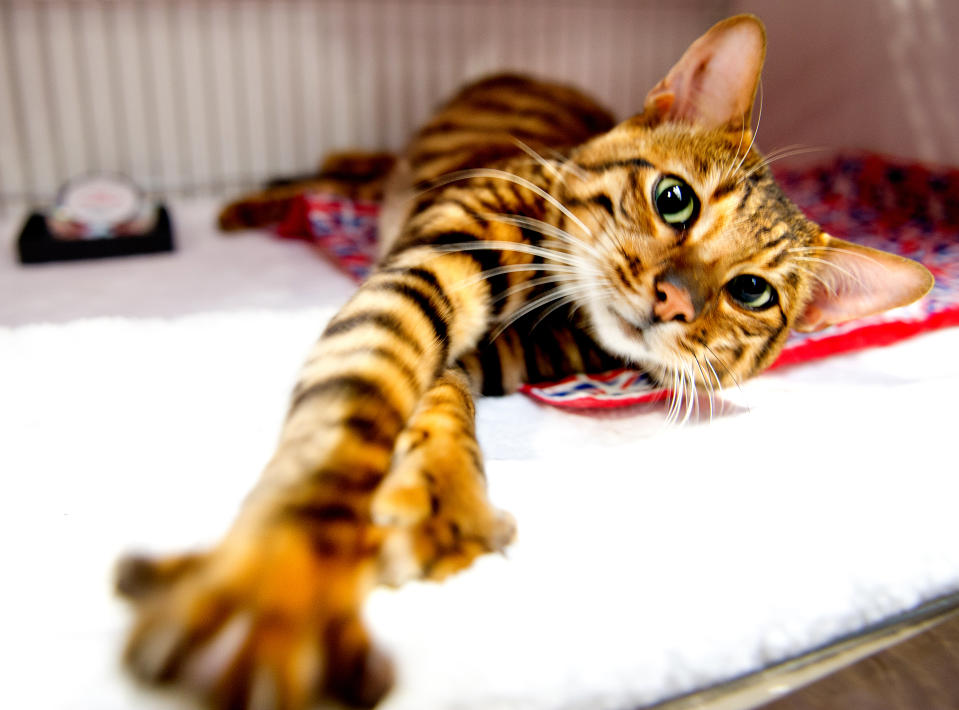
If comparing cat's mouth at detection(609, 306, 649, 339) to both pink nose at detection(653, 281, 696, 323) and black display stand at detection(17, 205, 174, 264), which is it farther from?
black display stand at detection(17, 205, 174, 264)

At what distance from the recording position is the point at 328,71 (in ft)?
6.51

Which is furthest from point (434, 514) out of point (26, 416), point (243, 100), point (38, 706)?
point (243, 100)

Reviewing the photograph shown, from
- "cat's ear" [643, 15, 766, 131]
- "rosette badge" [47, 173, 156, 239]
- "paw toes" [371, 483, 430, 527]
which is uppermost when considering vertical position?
"cat's ear" [643, 15, 766, 131]

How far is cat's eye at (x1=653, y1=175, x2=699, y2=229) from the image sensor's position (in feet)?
3.01

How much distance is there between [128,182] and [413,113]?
0.81 metres

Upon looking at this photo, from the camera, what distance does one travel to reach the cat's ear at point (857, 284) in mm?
900

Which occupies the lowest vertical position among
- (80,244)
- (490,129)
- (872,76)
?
(80,244)

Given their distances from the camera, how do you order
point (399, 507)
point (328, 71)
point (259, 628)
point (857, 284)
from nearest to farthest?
1. point (259, 628)
2. point (399, 507)
3. point (857, 284)
4. point (328, 71)

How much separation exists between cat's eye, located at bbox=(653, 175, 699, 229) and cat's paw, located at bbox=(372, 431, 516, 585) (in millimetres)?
438

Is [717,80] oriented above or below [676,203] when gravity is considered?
above

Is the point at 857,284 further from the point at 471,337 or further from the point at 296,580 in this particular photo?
the point at 296,580

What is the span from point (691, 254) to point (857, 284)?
0.86 ft

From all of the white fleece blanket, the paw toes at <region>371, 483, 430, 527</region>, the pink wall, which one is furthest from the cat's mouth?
the pink wall

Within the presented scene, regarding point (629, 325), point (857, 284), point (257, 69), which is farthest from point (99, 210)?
point (857, 284)
